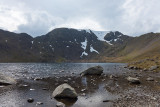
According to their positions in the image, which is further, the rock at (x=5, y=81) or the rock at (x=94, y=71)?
the rock at (x=94, y=71)

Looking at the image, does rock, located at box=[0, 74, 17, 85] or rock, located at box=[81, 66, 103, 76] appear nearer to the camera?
rock, located at box=[0, 74, 17, 85]

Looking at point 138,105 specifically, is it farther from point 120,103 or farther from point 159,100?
point 159,100

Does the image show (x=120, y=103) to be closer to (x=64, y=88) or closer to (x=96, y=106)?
(x=96, y=106)

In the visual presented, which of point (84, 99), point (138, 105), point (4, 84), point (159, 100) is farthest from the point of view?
point (4, 84)

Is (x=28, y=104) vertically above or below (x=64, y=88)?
below

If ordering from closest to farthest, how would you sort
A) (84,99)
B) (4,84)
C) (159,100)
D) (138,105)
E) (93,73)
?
(138,105)
(159,100)
(84,99)
(4,84)
(93,73)

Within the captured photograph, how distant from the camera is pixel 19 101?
26.3 metres

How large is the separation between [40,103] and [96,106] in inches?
356

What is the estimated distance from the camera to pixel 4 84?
39938 millimetres

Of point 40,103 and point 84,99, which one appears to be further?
point 84,99

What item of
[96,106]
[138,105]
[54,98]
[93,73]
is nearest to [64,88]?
[54,98]

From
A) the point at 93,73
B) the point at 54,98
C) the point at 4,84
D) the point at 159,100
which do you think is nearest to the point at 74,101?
the point at 54,98

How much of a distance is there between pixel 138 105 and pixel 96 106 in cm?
644

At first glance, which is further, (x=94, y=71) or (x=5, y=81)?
(x=94, y=71)
